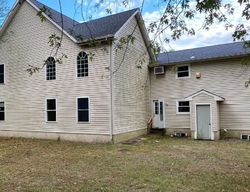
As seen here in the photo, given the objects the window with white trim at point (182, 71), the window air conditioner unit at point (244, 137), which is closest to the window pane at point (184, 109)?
the window with white trim at point (182, 71)

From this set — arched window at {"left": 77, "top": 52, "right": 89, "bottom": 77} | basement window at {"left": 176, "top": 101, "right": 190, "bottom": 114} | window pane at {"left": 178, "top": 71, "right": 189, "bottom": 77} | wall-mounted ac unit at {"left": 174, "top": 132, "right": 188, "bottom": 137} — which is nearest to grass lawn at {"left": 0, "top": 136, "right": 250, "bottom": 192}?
wall-mounted ac unit at {"left": 174, "top": 132, "right": 188, "bottom": 137}

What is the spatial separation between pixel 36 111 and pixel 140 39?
792 centimetres

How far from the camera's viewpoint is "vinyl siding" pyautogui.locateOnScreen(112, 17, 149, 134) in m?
15.1

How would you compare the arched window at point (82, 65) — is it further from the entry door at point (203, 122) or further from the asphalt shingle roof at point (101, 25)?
the entry door at point (203, 122)

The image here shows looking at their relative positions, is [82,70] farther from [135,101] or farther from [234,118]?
[234,118]

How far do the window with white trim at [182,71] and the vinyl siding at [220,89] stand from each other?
26cm

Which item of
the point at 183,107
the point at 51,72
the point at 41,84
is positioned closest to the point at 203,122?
the point at 183,107

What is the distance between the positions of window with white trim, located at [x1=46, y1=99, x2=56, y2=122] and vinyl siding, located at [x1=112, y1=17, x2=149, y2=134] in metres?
3.93

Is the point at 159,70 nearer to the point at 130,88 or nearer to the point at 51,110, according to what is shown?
the point at 130,88

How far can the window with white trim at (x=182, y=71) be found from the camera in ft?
59.2

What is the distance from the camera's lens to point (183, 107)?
18.0 metres

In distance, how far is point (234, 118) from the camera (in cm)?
1658

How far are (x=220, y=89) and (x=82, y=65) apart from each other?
26.6 feet

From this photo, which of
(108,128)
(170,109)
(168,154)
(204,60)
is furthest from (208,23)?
(170,109)
